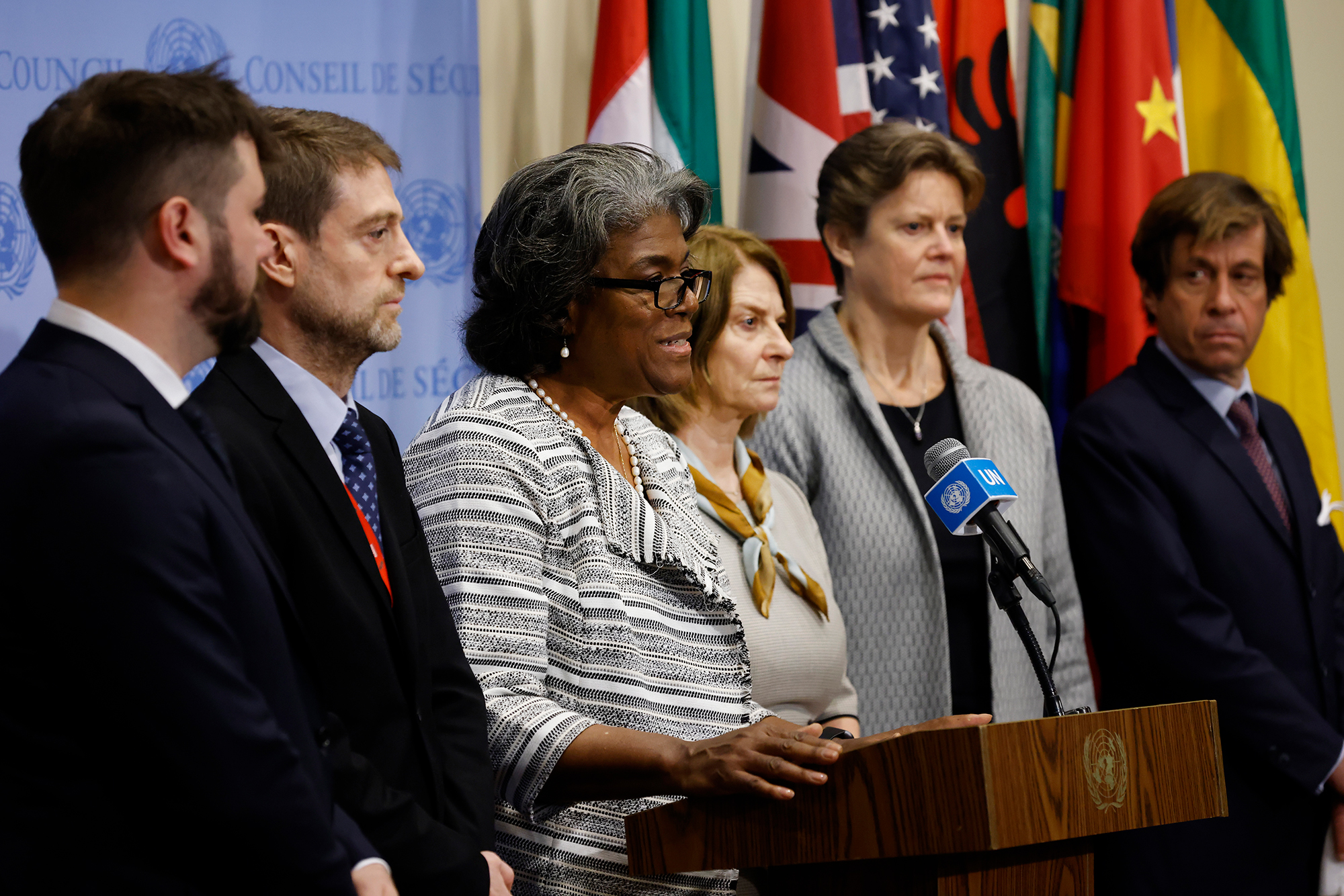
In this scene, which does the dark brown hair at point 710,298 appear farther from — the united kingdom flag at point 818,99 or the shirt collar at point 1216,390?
the shirt collar at point 1216,390

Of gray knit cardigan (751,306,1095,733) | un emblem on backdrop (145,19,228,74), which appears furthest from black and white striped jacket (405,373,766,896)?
un emblem on backdrop (145,19,228,74)

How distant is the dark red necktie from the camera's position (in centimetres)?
317

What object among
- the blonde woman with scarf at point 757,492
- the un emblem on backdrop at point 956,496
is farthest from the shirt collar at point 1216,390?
the un emblem on backdrop at point 956,496

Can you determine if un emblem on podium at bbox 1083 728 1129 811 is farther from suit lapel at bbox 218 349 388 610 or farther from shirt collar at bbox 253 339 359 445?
shirt collar at bbox 253 339 359 445

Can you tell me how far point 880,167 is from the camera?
3.16 meters

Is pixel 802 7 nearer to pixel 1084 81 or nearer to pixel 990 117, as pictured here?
pixel 990 117

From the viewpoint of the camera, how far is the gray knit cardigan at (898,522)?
112 inches

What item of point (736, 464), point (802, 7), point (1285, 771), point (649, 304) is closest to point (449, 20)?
point (802, 7)

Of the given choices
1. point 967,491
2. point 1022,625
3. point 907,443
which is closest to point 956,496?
point 967,491

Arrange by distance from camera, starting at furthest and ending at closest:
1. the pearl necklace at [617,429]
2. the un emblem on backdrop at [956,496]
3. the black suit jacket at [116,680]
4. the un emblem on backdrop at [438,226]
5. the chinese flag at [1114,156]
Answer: the chinese flag at [1114,156] → the un emblem on backdrop at [438,226] → the pearl necklace at [617,429] → the un emblem on backdrop at [956,496] → the black suit jacket at [116,680]

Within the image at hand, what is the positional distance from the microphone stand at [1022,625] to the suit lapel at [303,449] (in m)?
0.81

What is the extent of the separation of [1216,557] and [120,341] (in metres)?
2.56

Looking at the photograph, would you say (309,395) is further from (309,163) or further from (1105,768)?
(1105,768)

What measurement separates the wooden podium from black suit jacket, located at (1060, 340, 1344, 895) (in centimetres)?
135
